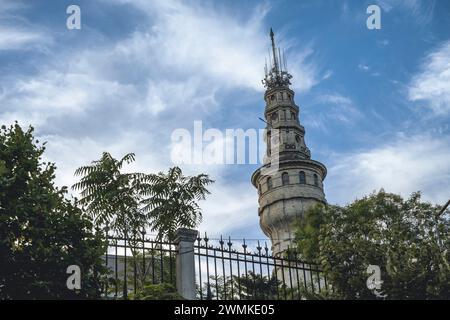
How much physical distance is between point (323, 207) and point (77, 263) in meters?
21.7

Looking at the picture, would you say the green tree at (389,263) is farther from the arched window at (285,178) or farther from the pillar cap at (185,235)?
the arched window at (285,178)

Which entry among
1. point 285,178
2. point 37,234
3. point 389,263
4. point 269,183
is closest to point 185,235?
point 37,234

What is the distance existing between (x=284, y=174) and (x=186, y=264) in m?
31.0

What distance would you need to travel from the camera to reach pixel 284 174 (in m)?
42.8

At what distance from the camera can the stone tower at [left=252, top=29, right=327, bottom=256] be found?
41312 millimetres

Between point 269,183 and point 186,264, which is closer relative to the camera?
point 186,264

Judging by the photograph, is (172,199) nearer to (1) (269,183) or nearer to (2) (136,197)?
(2) (136,197)

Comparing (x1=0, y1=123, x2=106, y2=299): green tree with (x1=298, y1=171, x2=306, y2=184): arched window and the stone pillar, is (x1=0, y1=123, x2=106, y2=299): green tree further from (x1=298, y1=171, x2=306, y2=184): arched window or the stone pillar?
(x1=298, y1=171, x2=306, y2=184): arched window

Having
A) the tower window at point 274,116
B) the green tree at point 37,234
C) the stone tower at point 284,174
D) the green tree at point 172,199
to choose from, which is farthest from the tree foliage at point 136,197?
the tower window at point 274,116

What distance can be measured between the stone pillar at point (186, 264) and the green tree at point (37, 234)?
5.90 ft

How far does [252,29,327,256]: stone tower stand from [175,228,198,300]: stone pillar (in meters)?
26.7

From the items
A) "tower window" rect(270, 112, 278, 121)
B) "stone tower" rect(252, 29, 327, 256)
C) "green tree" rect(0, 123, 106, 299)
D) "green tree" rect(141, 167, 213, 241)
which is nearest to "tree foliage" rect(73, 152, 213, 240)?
"green tree" rect(141, 167, 213, 241)

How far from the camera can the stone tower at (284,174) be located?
41.3m
